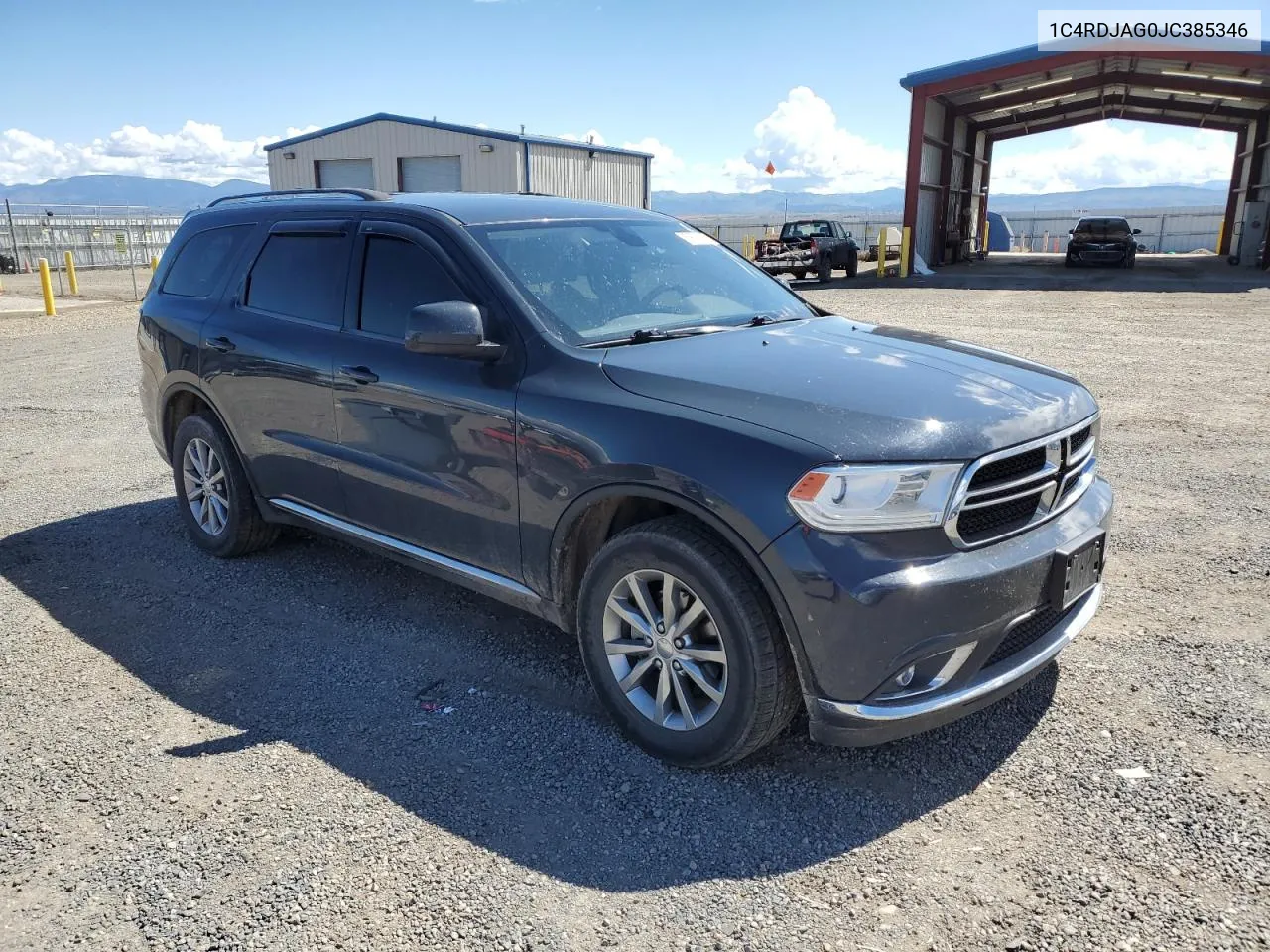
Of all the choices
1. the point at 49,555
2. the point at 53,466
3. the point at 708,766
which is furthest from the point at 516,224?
the point at 53,466

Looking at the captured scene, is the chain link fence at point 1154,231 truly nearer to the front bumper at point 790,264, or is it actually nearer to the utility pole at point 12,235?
the front bumper at point 790,264

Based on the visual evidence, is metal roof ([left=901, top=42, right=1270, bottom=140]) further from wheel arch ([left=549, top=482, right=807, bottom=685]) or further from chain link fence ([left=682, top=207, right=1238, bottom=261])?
wheel arch ([left=549, top=482, right=807, bottom=685])

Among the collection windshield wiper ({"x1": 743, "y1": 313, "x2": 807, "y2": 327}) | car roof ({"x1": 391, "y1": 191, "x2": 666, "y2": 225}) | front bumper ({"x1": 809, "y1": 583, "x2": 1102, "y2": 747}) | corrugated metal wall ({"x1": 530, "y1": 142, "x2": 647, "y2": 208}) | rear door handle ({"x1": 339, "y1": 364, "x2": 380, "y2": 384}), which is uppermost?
Result: corrugated metal wall ({"x1": 530, "y1": 142, "x2": 647, "y2": 208})

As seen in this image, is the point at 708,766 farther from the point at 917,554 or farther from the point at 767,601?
the point at 917,554

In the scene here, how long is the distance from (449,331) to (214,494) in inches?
97.1

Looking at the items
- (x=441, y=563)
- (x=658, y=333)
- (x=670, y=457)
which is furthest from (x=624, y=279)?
(x=441, y=563)

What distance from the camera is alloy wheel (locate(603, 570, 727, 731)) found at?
3027 mm

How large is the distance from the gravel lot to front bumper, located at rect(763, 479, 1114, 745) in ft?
1.31

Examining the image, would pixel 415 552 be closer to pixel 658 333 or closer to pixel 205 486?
pixel 658 333

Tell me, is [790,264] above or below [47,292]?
above

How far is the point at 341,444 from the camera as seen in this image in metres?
4.16

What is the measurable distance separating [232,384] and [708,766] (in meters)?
3.11

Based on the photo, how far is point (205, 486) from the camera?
5.18 meters

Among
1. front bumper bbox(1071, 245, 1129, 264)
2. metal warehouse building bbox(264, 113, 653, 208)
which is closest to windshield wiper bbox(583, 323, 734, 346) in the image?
metal warehouse building bbox(264, 113, 653, 208)
